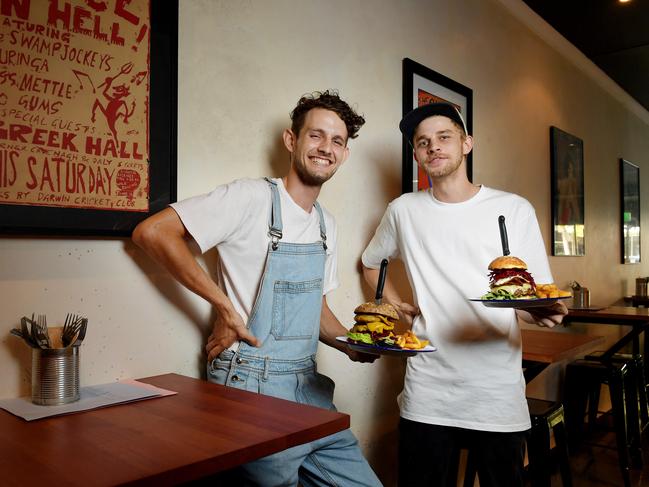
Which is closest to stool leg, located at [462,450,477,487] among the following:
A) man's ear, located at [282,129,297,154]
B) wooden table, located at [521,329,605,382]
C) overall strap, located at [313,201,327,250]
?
wooden table, located at [521,329,605,382]

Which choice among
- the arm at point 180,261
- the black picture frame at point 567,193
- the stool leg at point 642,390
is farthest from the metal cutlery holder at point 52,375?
the stool leg at point 642,390

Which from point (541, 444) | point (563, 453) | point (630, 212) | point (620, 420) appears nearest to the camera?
point (541, 444)

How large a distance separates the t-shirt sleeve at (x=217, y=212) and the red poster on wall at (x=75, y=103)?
161 millimetres

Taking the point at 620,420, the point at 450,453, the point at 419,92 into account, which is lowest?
the point at 620,420

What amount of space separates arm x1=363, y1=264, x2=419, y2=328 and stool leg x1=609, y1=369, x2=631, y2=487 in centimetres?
214

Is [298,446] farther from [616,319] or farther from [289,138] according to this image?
[616,319]

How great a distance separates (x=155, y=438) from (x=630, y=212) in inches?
262

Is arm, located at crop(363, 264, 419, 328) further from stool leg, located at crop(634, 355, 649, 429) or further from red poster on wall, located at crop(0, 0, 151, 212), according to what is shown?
stool leg, located at crop(634, 355, 649, 429)

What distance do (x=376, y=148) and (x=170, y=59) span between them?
1213mm

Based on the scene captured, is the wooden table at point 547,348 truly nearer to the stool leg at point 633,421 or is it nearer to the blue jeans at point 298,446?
the blue jeans at point 298,446

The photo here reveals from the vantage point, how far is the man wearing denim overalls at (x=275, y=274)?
5.10ft

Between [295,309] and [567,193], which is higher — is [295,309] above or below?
below

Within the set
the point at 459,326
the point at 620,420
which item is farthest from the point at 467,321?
the point at 620,420

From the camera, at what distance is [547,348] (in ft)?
8.48
